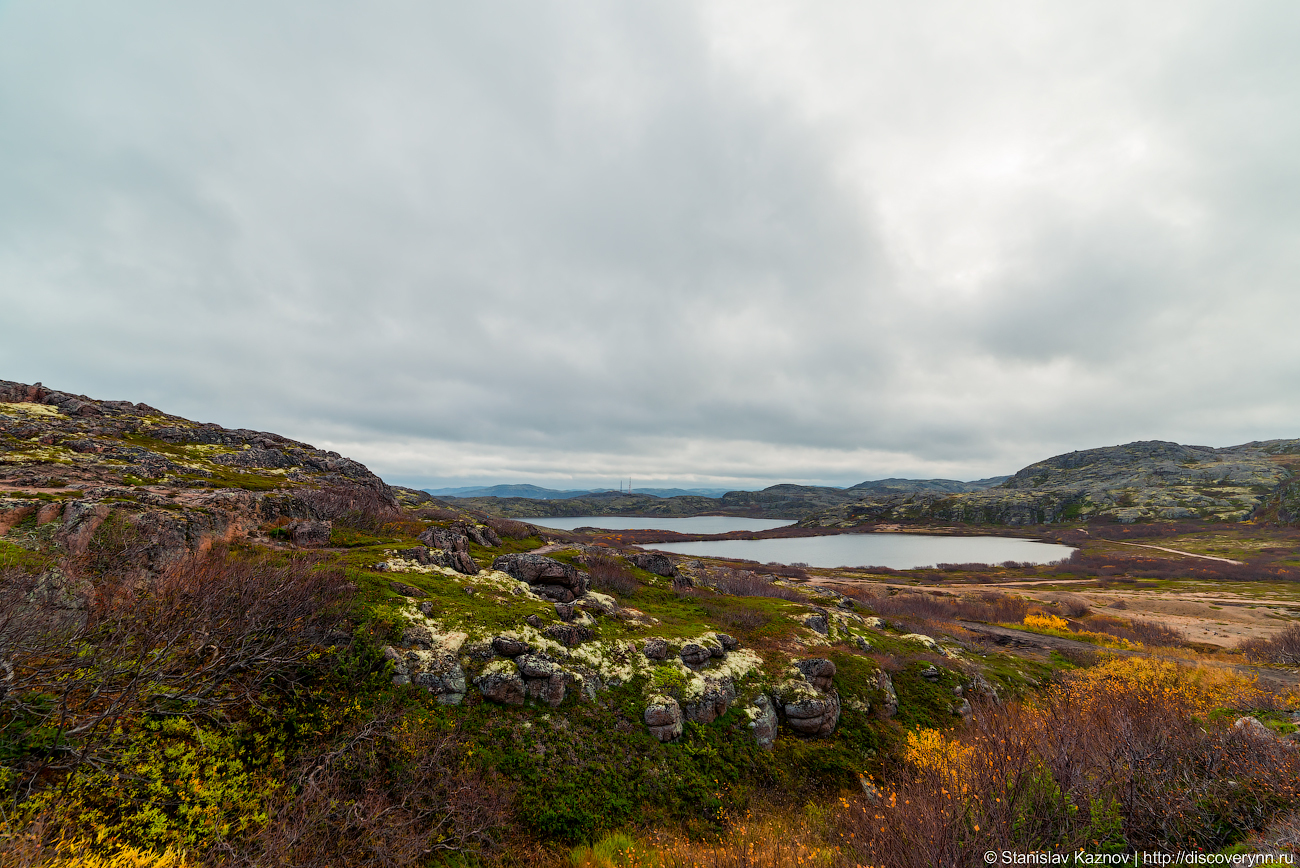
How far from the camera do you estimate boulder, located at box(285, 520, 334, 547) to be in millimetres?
23078

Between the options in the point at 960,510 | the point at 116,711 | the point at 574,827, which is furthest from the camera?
the point at 960,510

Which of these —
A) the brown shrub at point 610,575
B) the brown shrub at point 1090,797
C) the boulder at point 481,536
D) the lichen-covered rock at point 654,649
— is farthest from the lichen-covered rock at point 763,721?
the boulder at point 481,536

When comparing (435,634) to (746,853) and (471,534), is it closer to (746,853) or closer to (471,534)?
(746,853)

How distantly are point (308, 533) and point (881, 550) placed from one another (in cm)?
14605

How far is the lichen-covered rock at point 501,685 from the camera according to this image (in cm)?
1488

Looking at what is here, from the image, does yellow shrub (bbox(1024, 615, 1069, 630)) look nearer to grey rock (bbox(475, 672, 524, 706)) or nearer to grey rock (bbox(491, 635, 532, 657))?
grey rock (bbox(491, 635, 532, 657))

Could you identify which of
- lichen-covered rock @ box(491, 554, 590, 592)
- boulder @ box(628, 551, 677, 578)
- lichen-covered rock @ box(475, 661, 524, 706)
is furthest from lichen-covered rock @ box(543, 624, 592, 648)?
boulder @ box(628, 551, 677, 578)

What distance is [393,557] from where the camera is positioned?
2153cm

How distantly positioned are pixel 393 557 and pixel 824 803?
70.2ft

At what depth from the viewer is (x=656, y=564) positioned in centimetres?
3606

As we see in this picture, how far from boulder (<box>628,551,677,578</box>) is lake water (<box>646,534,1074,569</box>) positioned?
76.5m

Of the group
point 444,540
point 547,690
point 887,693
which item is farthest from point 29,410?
point 887,693

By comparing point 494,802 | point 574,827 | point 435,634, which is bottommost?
point 574,827

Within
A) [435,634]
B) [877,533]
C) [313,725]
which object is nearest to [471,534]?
[435,634]
